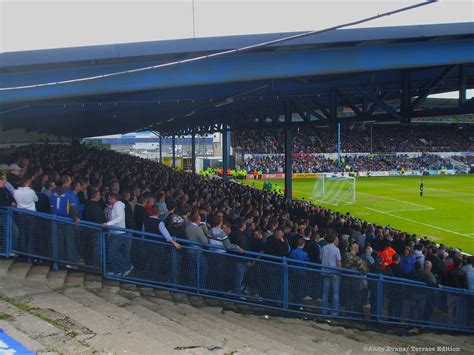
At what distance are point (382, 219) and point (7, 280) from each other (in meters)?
22.4

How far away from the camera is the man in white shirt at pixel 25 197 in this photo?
7234mm

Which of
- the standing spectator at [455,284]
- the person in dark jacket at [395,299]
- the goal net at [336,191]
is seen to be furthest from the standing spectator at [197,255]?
the goal net at [336,191]

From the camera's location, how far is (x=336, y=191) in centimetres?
3572

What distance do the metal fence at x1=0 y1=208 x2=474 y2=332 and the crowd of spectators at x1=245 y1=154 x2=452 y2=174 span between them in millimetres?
49871

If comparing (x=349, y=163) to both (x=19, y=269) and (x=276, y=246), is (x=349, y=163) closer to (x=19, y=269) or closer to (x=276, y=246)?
(x=276, y=246)

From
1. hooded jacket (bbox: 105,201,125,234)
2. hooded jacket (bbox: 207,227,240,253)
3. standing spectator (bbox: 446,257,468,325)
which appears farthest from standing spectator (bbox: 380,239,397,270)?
hooded jacket (bbox: 105,201,125,234)

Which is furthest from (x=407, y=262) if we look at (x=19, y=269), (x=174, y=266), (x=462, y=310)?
(x=19, y=269)

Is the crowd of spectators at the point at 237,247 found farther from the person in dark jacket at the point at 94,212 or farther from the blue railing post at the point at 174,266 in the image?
the blue railing post at the point at 174,266

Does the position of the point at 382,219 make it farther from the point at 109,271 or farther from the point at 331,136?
the point at 331,136

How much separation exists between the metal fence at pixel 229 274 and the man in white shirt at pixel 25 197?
0.26 metres

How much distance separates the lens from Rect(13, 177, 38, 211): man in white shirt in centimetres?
723

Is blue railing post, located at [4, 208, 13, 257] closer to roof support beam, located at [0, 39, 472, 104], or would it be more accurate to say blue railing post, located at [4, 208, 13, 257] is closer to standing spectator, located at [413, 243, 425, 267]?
roof support beam, located at [0, 39, 472, 104]

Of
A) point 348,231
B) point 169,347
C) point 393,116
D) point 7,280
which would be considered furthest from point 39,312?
point 393,116

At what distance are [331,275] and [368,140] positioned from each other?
70818 millimetres
